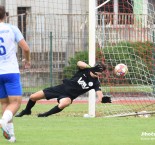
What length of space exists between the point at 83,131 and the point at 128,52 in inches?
263

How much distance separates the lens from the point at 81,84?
52.0ft

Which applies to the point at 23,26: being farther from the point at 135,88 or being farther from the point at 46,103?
the point at 135,88

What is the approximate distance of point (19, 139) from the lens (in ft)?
38.0

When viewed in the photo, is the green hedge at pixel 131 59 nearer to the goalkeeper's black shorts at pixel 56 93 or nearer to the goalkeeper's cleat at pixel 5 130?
the goalkeeper's black shorts at pixel 56 93

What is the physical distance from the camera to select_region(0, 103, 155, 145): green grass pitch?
444 inches

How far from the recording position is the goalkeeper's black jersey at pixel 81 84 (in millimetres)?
15766

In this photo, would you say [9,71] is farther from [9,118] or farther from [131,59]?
[131,59]

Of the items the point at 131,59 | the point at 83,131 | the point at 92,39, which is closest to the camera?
the point at 83,131

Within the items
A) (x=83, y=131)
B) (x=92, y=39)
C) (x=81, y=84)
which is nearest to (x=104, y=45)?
(x=92, y=39)

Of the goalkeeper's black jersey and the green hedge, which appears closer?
the goalkeeper's black jersey

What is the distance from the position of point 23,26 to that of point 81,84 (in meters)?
9.37

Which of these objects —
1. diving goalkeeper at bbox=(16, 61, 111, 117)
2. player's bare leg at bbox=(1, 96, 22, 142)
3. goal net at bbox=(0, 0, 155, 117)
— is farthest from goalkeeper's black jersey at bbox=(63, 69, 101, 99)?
player's bare leg at bbox=(1, 96, 22, 142)

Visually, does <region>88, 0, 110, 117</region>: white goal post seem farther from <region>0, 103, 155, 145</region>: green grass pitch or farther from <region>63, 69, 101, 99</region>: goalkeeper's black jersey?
<region>0, 103, 155, 145</region>: green grass pitch

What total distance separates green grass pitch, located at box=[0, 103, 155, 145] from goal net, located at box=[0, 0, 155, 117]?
2.26m
